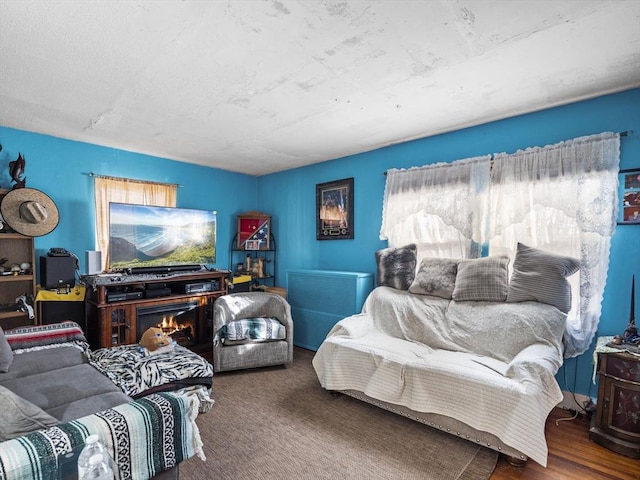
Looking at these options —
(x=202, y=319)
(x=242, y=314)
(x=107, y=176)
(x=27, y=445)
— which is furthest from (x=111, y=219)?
(x=27, y=445)

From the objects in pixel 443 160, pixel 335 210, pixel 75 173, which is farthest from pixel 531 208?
pixel 75 173

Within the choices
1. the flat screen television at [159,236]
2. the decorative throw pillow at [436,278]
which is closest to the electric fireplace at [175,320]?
the flat screen television at [159,236]

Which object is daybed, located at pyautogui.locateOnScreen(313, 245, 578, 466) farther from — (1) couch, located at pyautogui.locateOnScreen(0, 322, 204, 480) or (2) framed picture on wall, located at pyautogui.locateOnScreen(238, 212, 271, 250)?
(2) framed picture on wall, located at pyautogui.locateOnScreen(238, 212, 271, 250)

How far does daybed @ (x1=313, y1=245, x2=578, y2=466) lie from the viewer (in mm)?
1877

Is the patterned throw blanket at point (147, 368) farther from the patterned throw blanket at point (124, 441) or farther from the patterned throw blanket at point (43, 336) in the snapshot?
the patterned throw blanket at point (124, 441)

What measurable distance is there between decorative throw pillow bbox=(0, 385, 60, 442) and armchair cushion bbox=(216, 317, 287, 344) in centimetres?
196

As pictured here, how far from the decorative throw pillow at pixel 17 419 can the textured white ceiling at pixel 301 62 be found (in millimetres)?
1678

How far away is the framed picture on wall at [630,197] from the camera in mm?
2291

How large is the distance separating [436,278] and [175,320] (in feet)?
9.43

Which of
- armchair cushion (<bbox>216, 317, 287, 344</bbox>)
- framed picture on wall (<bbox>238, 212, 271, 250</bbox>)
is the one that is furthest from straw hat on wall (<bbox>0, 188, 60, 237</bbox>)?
framed picture on wall (<bbox>238, 212, 271, 250</bbox>)

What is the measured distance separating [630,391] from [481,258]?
1240 mm

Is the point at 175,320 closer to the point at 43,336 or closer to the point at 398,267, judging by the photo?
the point at 43,336

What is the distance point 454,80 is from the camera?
2.20 m

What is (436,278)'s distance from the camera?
9.75 ft
